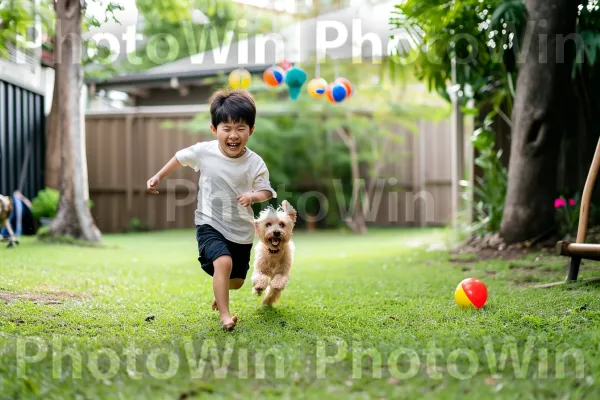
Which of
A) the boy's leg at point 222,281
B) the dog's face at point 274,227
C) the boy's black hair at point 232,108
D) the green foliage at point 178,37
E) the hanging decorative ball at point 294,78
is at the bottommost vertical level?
the boy's leg at point 222,281

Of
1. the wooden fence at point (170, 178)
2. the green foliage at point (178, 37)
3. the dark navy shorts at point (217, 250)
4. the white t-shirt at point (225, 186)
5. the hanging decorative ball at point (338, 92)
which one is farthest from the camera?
the green foliage at point (178, 37)

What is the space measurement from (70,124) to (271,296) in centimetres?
550

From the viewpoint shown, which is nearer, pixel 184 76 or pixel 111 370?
pixel 111 370

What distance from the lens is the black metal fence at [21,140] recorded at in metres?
10.2

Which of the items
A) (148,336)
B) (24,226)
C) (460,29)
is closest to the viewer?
(148,336)

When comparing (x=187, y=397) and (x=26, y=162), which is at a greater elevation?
(x=26, y=162)

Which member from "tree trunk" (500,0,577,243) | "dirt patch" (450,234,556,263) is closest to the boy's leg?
"dirt patch" (450,234,556,263)

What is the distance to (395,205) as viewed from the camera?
44.4 feet

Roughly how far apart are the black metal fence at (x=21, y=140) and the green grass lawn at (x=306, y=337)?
16.9 feet

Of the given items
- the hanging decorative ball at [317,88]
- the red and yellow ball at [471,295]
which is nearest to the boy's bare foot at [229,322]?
the red and yellow ball at [471,295]

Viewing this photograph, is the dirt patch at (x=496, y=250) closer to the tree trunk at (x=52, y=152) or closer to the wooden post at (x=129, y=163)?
the tree trunk at (x=52, y=152)

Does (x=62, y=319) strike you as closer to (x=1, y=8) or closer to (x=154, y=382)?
(x=154, y=382)

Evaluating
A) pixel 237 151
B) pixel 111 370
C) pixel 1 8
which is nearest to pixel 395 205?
pixel 1 8

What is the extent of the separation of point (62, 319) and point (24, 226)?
285 inches
